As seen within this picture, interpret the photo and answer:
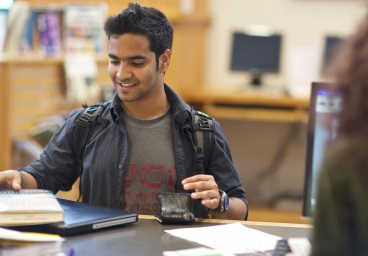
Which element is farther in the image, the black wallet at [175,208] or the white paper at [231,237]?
the black wallet at [175,208]

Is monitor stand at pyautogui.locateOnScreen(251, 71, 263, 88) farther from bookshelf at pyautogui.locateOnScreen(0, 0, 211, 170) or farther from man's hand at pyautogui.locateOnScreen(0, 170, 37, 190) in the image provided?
man's hand at pyautogui.locateOnScreen(0, 170, 37, 190)

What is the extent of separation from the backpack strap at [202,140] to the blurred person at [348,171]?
1.25 meters

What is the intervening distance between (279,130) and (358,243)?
4958mm

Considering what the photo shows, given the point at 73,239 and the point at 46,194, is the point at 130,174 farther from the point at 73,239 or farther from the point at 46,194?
the point at 73,239

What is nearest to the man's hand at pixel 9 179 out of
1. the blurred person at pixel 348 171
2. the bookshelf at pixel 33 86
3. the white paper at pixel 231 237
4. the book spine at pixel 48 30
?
the white paper at pixel 231 237

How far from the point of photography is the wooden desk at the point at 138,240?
184 cm

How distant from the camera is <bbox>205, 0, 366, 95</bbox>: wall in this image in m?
6.01

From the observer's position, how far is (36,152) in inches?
157

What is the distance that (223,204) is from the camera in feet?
7.15

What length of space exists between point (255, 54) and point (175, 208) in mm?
4012

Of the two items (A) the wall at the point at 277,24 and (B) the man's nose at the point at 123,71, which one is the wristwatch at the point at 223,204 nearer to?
(B) the man's nose at the point at 123,71

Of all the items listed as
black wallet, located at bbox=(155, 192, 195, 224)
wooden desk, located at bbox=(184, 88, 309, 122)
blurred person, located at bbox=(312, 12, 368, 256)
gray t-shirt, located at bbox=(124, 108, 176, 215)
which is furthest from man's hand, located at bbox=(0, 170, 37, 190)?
wooden desk, located at bbox=(184, 88, 309, 122)

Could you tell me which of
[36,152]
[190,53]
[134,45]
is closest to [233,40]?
[190,53]

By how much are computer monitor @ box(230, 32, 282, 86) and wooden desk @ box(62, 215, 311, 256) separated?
3880 millimetres
